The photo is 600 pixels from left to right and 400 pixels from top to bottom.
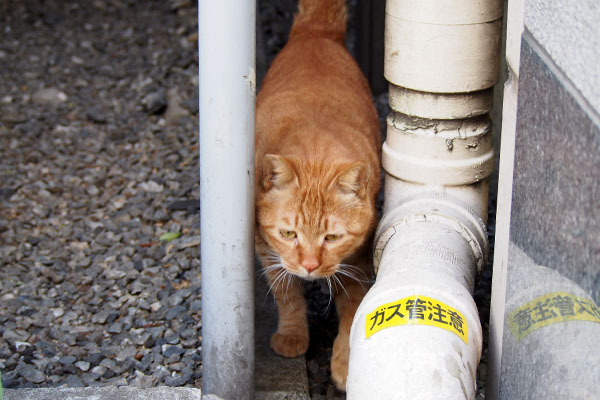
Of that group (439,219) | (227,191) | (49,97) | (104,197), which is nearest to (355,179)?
(439,219)

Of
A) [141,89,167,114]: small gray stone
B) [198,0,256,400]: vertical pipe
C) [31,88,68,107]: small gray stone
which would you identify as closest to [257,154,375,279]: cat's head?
[198,0,256,400]: vertical pipe

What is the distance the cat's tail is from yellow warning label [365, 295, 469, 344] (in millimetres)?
2196

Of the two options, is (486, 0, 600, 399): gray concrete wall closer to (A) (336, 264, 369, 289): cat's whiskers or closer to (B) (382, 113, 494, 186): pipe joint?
(B) (382, 113, 494, 186): pipe joint

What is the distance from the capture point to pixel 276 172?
3.12m

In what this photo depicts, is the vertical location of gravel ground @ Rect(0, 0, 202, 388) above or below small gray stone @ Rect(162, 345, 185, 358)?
above

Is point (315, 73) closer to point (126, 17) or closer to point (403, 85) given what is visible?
point (403, 85)

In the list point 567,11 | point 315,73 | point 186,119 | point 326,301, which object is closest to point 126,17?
point 186,119

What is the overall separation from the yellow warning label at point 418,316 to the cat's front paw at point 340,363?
2.83 feet

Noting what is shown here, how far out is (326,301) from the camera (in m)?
3.84

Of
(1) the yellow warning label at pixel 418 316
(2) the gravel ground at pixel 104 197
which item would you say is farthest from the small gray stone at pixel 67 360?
(1) the yellow warning label at pixel 418 316

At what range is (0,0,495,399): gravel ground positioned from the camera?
3.35 metres

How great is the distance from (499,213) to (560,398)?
64 cm

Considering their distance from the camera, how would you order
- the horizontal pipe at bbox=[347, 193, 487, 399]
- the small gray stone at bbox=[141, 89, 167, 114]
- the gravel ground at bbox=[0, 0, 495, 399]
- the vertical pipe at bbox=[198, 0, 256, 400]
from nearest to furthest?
the horizontal pipe at bbox=[347, 193, 487, 399], the vertical pipe at bbox=[198, 0, 256, 400], the gravel ground at bbox=[0, 0, 495, 399], the small gray stone at bbox=[141, 89, 167, 114]

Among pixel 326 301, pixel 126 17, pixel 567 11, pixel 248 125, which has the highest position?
pixel 567 11
